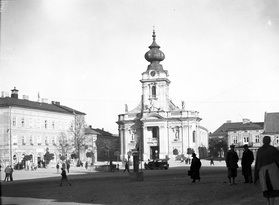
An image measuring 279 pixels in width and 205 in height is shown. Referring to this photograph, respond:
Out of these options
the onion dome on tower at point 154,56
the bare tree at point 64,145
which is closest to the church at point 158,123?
the onion dome on tower at point 154,56

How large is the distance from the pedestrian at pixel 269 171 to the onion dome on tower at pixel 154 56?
254 feet

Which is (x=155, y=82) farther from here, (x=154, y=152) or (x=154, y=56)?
(x=154, y=152)

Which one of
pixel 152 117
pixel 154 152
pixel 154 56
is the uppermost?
A: pixel 154 56

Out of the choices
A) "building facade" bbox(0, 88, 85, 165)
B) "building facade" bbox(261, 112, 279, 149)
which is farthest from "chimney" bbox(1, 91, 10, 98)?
"building facade" bbox(261, 112, 279, 149)

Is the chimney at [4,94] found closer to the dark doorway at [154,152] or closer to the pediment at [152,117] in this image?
the pediment at [152,117]

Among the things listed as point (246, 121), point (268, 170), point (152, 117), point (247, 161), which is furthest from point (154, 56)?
point (268, 170)

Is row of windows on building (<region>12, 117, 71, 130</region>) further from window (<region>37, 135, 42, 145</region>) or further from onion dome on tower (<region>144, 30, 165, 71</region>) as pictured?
onion dome on tower (<region>144, 30, 165, 71</region>)

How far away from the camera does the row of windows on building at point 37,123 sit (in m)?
69.9

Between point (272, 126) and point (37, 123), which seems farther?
point (272, 126)

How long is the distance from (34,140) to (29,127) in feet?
8.01

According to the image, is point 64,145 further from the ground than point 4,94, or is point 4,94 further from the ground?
point 4,94

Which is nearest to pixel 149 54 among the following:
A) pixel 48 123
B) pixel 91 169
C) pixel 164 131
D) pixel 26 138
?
pixel 164 131

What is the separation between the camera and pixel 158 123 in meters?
86.4

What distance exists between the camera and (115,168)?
49625mm
